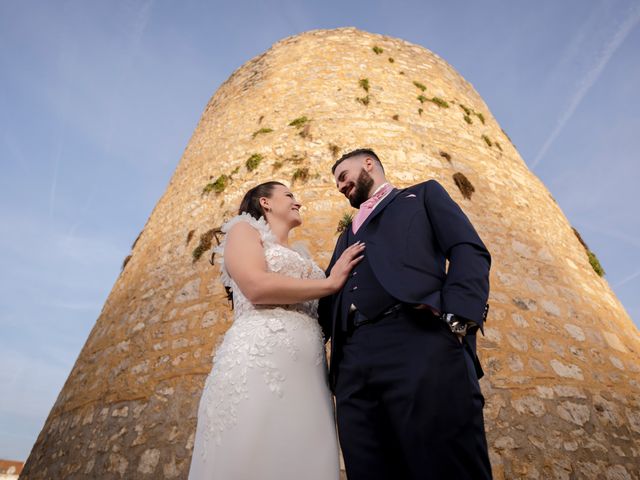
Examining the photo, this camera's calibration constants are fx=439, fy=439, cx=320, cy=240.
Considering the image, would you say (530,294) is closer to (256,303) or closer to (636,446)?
(636,446)

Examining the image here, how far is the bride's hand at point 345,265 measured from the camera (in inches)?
76.1

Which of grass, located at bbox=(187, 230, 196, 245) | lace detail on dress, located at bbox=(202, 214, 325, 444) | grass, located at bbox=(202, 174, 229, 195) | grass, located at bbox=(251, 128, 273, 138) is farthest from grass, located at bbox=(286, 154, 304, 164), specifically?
→ lace detail on dress, located at bbox=(202, 214, 325, 444)

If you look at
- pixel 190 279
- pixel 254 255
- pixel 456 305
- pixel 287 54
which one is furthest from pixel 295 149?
pixel 456 305

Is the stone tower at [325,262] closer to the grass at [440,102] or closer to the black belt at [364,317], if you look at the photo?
the grass at [440,102]

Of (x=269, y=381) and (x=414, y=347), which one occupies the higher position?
(x=414, y=347)

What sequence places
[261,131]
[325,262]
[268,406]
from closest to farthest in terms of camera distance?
[268,406] → [325,262] → [261,131]

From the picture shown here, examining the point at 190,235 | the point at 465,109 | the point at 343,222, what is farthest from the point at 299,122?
the point at 465,109

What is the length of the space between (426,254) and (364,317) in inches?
14.4

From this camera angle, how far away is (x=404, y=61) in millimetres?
6801

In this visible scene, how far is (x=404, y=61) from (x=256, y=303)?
5.95m

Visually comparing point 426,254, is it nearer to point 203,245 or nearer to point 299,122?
point 203,245

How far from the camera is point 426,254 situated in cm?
181

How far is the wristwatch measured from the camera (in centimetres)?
154

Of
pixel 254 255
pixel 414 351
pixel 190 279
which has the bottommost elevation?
pixel 414 351
